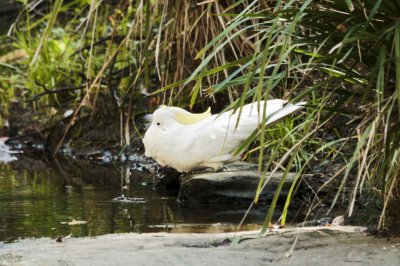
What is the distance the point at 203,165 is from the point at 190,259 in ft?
6.38

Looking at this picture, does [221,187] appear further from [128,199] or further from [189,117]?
[128,199]

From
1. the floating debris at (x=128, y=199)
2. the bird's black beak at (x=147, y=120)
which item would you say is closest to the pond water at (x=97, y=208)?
the floating debris at (x=128, y=199)

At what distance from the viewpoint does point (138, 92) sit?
726 centimetres

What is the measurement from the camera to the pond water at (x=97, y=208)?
3914 millimetres

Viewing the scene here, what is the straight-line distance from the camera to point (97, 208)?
457 cm

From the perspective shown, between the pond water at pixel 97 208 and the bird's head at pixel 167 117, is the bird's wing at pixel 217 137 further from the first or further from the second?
the pond water at pixel 97 208

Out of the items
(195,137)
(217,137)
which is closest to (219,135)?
(217,137)

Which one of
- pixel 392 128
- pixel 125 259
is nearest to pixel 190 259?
pixel 125 259

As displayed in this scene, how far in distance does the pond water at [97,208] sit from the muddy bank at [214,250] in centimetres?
62

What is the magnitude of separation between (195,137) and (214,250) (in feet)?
5.60

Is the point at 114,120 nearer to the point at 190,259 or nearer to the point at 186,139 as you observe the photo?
the point at 186,139

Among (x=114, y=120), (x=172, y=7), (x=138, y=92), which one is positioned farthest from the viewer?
(x=114, y=120)

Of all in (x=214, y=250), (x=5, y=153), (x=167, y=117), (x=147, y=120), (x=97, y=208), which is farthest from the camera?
(x=5, y=153)

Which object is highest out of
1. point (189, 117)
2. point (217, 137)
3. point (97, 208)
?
point (189, 117)
